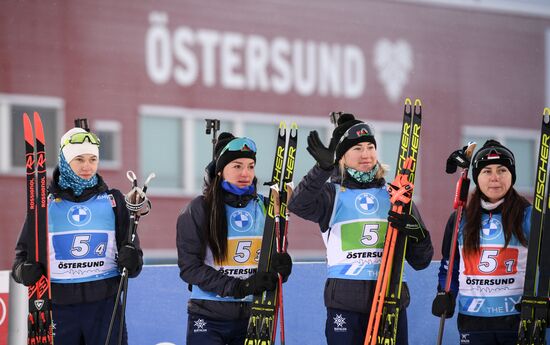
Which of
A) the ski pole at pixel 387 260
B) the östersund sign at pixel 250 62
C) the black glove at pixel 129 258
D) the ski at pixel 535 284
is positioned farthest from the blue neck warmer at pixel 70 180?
the östersund sign at pixel 250 62

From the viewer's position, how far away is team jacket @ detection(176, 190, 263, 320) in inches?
141

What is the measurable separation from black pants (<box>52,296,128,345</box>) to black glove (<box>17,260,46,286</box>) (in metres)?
0.16

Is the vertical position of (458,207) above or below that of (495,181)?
below

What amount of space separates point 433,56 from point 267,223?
774cm

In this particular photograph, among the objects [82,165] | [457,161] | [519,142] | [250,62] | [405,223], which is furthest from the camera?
[519,142]

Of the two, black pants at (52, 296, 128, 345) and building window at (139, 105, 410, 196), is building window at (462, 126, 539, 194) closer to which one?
building window at (139, 105, 410, 196)

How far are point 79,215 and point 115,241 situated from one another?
7.3 inches

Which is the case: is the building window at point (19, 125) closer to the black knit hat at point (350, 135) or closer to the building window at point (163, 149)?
the building window at point (163, 149)

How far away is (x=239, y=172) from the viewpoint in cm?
372

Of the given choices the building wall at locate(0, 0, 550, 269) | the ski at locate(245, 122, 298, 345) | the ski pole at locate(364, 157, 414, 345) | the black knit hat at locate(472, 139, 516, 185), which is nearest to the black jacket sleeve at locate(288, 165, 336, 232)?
the ski at locate(245, 122, 298, 345)

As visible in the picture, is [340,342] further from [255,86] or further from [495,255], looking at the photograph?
[255,86]

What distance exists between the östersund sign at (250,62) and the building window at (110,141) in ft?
2.19

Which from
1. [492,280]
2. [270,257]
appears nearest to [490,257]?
[492,280]

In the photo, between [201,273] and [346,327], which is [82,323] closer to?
[201,273]
